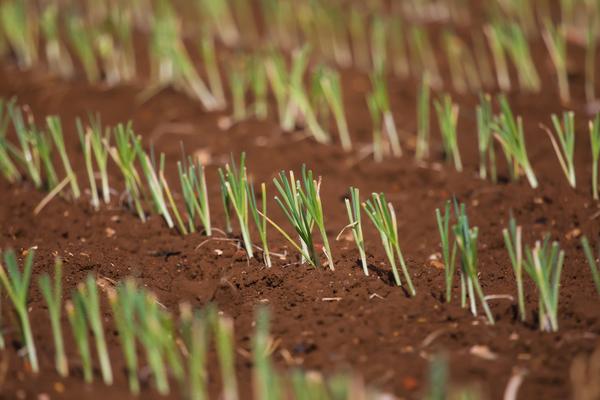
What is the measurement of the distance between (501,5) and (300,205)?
9.91 feet

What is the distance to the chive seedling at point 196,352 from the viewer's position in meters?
1.60

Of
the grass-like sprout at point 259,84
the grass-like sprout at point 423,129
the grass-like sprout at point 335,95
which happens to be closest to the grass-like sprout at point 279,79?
the grass-like sprout at point 259,84

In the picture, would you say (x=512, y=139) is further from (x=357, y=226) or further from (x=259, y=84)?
(x=259, y=84)

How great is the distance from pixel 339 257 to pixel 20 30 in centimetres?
231

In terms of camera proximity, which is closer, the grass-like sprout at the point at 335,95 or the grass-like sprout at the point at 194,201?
the grass-like sprout at the point at 194,201

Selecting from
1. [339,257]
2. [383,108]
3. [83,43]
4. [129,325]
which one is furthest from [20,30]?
[129,325]

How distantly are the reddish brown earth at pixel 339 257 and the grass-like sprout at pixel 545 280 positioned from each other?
0.12 feet

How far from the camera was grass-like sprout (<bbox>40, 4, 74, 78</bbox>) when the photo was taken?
3.87m

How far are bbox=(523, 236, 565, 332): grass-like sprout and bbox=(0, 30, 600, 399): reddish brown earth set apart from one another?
4cm

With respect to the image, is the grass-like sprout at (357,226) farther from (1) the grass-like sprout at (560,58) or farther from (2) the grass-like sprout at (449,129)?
(1) the grass-like sprout at (560,58)

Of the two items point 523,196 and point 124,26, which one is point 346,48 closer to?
point 124,26

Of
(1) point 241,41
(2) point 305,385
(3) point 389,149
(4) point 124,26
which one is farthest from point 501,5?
(2) point 305,385

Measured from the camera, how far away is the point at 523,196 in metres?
2.83

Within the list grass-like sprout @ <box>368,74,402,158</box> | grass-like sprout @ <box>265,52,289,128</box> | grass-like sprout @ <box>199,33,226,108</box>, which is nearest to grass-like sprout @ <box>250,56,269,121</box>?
grass-like sprout @ <box>265,52,289,128</box>
